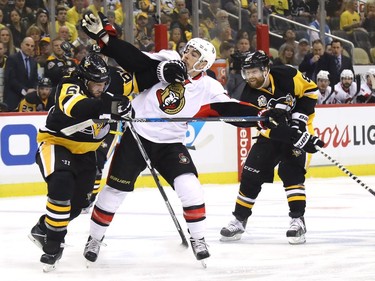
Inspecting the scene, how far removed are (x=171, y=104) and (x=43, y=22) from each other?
4.87 metres

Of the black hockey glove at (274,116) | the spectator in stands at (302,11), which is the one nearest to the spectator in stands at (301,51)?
the spectator in stands at (302,11)

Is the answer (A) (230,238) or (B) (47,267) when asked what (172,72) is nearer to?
(B) (47,267)

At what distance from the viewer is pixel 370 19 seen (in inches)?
501

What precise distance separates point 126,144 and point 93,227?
1.60ft

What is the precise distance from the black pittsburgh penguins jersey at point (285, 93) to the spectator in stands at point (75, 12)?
Result: 161 inches

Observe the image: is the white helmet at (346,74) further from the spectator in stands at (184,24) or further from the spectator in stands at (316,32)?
the spectator in stands at (184,24)

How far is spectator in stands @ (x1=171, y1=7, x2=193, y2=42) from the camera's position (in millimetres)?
10914

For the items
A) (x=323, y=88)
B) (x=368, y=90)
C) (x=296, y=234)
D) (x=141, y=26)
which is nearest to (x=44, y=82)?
(x=141, y=26)

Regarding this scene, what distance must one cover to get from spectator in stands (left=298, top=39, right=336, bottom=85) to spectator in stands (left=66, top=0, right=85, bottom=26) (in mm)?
2774

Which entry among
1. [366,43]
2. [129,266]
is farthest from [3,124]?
[366,43]

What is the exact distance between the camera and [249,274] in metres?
5.25

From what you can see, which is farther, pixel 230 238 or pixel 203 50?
pixel 230 238

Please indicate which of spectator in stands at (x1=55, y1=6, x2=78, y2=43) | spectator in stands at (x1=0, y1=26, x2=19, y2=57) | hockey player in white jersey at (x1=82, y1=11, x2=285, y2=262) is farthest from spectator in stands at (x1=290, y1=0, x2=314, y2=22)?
hockey player in white jersey at (x1=82, y1=11, x2=285, y2=262)

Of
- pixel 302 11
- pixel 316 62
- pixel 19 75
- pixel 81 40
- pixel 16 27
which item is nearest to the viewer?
pixel 19 75
